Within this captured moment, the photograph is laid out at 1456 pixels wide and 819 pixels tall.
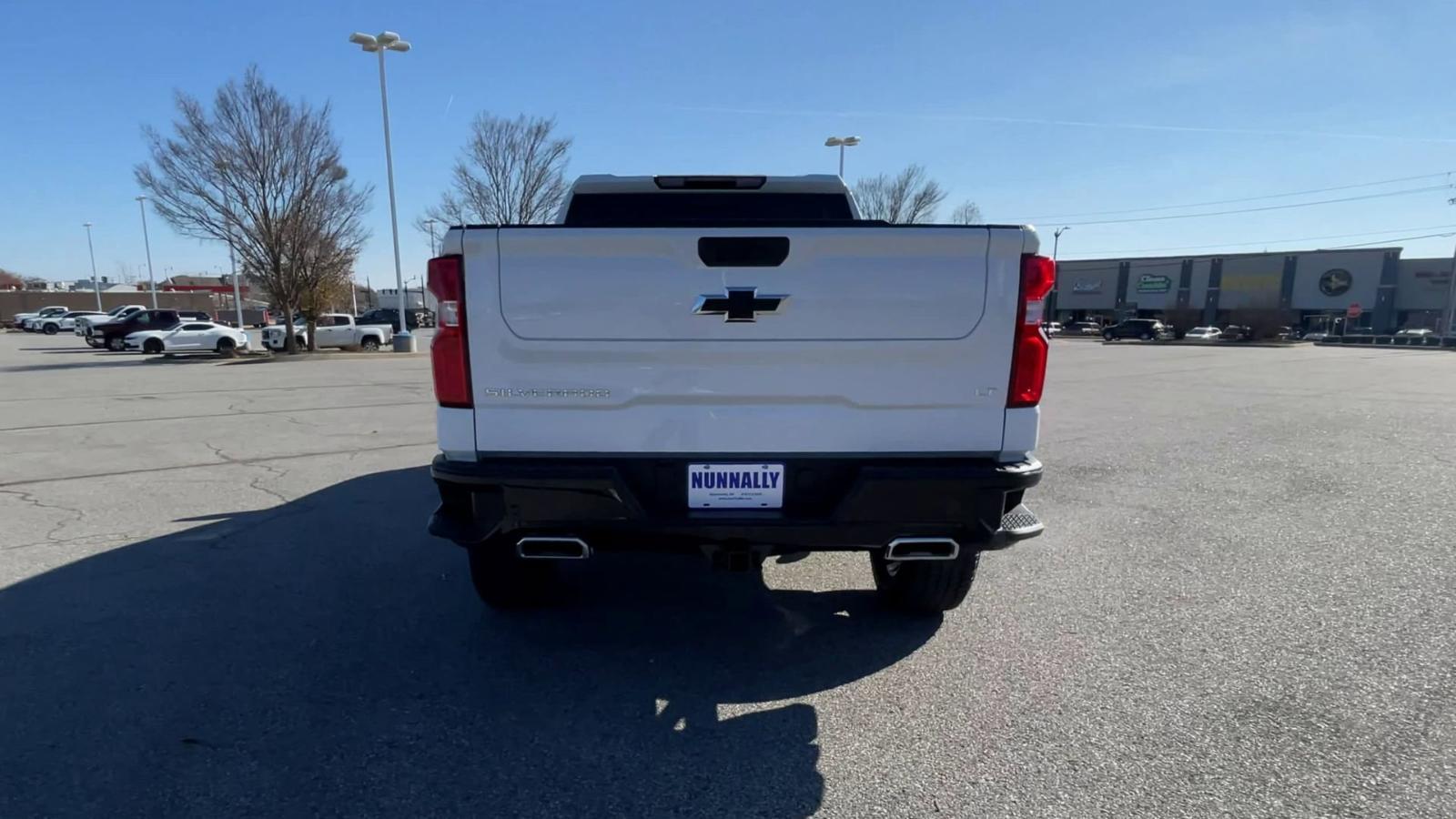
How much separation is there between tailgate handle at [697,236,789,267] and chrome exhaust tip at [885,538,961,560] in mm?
1185

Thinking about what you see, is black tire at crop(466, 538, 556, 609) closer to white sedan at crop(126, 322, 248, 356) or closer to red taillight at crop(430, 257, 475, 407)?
red taillight at crop(430, 257, 475, 407)

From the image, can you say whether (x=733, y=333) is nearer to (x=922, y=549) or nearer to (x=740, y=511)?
(x=740, y=511)

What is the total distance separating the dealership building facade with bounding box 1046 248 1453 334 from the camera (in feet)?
191

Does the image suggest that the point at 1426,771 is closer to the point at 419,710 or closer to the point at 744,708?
the point at 744,708

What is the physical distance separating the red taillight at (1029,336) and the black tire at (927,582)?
3.12 ft

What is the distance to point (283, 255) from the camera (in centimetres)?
2444

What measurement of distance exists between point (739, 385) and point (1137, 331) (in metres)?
59.0

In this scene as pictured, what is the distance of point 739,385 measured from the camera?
9.11 ft

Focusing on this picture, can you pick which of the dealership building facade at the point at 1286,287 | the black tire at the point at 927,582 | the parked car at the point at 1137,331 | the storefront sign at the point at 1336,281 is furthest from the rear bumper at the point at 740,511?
the storefront sign at the point at 1336,281

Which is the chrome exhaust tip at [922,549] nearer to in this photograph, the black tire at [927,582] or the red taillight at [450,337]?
the black tire at [927,582]

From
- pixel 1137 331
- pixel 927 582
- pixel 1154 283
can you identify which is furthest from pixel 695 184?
pixel 1154 283

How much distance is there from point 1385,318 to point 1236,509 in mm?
73000

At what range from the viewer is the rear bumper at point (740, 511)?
Answer: 2.75 meters

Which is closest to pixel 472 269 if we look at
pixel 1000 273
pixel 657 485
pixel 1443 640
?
pixel 657 485
